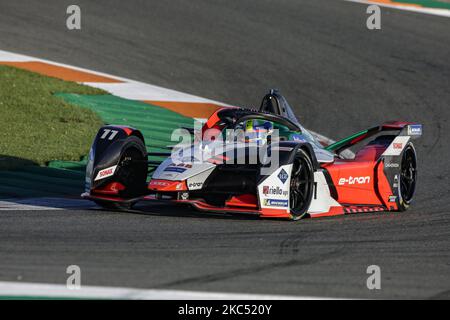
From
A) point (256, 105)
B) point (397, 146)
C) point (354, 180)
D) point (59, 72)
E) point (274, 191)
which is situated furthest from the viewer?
point (59, 72)

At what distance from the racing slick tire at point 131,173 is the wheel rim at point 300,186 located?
1536 mm

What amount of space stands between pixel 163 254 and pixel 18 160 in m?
4.46

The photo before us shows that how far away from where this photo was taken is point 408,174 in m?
10.3

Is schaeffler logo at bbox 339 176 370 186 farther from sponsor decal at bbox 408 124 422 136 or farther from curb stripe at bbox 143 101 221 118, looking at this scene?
curb stripe at bbox 143 101 221 118

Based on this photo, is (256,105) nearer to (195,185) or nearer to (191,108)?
(191,108)

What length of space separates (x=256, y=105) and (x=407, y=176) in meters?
5.57

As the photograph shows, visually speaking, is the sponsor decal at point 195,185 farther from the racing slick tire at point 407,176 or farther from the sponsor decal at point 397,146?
the racing slick tire at point 407,176

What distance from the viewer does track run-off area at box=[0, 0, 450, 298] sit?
634 centimetres

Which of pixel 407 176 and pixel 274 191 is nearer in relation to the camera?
pixel 274 191

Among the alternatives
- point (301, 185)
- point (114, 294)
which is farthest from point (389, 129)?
point (114, 294)

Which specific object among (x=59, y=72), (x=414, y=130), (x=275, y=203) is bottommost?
(x=275, y=203)

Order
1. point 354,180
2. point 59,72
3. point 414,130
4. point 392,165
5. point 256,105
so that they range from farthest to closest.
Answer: point 59,72, point 256,105, point 414,130, point 392,165, point 354,180
